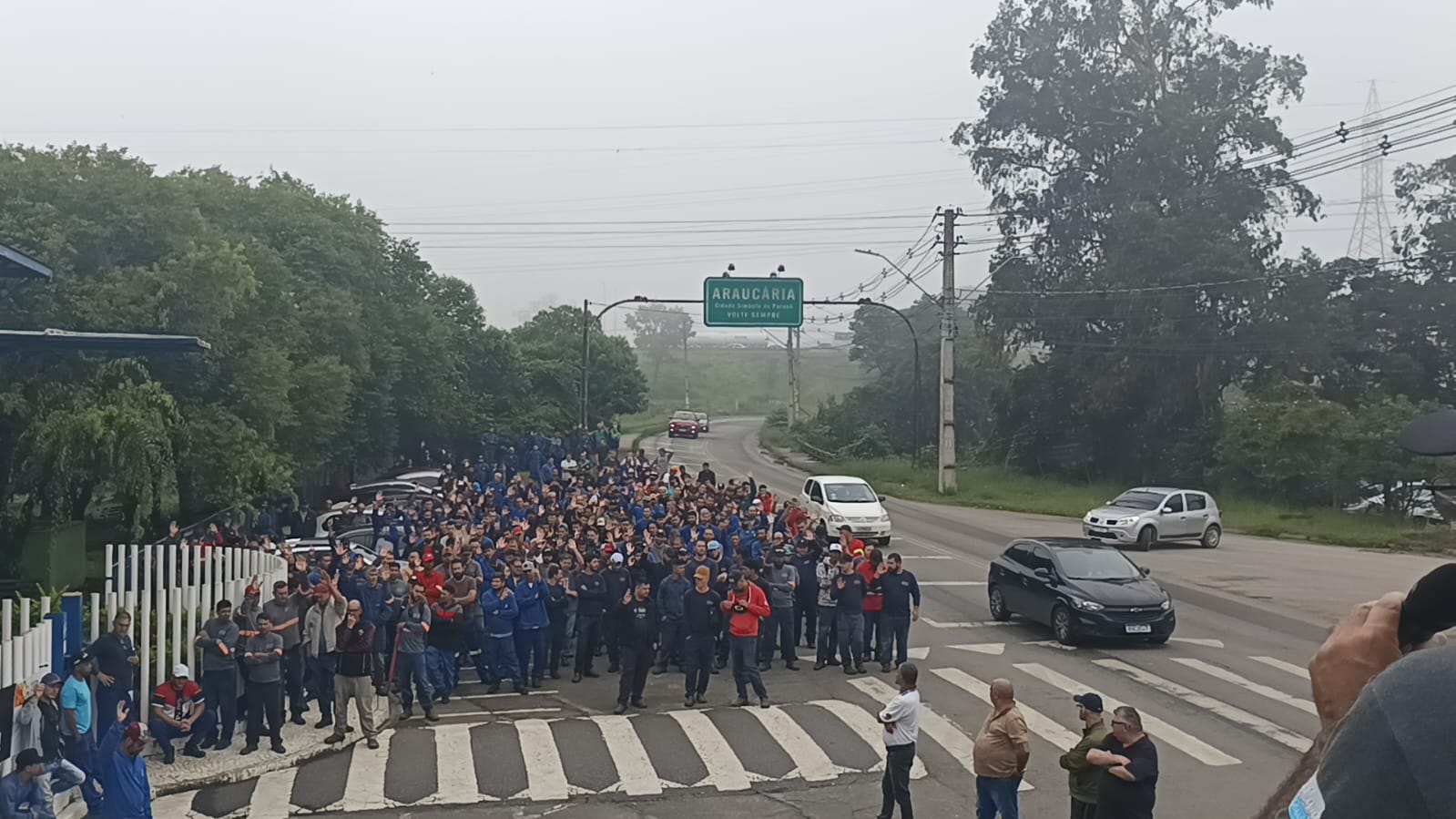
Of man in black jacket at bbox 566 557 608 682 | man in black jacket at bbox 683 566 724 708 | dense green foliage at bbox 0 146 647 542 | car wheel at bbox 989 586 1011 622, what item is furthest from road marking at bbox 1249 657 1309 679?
dense green foliage at bbox 0 146 647 542

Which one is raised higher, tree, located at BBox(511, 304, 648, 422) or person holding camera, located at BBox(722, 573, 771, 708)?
tree, located at BBox(511, 304, 648, 422)

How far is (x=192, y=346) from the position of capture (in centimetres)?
1678

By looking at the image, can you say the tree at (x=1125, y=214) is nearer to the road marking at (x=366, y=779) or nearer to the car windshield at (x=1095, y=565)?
the car windshield at (x=1095, y=565)

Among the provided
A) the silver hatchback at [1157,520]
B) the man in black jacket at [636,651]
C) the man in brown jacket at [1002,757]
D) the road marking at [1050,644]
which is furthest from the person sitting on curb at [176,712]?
the silver hatchback at [1157,520]

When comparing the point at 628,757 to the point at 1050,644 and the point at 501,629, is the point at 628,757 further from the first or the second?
the point at 1050,644

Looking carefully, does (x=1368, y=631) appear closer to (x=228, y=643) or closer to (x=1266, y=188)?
(x=228, y=643)

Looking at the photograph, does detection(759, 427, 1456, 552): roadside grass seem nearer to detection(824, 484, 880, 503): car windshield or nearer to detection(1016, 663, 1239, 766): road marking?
detection(824, 484, 880, 503): car windshield

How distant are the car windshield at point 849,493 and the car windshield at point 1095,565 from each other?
11.6 meters

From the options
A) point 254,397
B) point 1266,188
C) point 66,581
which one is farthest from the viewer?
point 1266,188

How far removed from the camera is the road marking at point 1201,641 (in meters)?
18.5

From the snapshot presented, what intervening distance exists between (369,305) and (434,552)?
2622 cm

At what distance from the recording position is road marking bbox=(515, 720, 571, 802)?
11531 millimetres

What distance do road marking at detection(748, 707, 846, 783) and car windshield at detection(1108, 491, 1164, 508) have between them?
1989cm

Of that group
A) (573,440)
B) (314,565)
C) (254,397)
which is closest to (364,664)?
(314,565)
